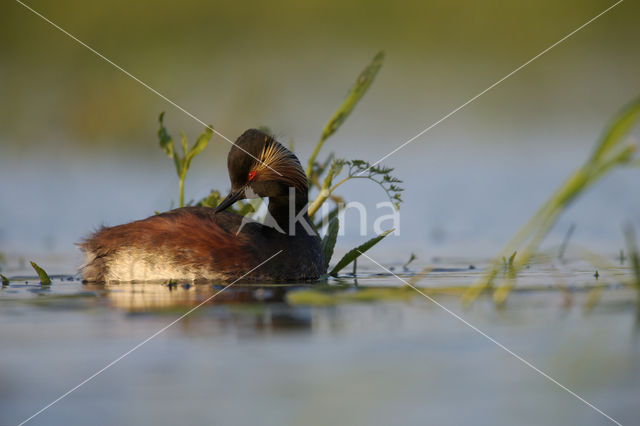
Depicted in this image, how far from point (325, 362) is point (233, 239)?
3801 millimetres

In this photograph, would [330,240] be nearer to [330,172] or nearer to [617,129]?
[330,172]

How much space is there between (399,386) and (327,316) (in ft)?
4.58

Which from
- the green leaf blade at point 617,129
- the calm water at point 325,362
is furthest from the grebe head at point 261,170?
the green leaf blade at point 617,129

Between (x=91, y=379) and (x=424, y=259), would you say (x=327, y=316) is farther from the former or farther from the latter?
(x=424, y=259)

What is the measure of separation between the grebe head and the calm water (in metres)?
2.33

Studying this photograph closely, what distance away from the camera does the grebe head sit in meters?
6.80

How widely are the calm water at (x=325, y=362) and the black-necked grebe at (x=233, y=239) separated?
1.93 meters

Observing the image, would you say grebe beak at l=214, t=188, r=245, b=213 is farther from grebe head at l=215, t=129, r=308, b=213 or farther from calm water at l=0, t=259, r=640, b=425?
calm water at l=0, t=259, r=640, b=425

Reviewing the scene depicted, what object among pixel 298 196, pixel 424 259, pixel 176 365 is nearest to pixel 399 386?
pixel 176 365

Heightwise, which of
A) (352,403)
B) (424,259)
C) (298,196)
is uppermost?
(298,196)

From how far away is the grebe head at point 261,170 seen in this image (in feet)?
22.3

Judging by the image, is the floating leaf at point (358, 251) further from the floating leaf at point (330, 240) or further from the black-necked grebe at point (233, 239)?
the floating leaf at point (330, 240)

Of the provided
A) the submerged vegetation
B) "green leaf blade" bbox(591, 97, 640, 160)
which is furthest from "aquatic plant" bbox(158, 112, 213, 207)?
"green leaf blade" bbox(591, 97, 640, 160)

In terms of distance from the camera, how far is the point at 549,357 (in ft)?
9.70
